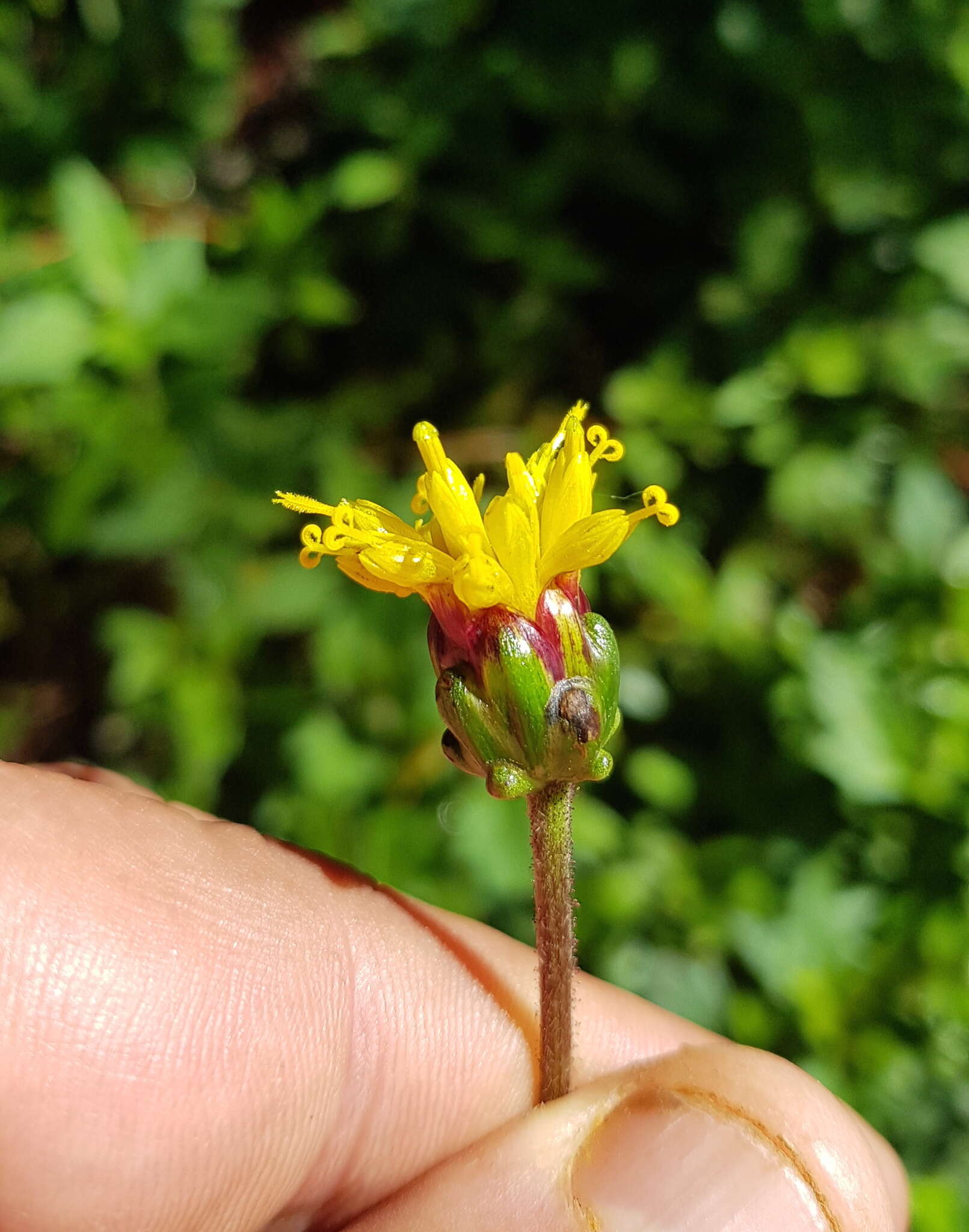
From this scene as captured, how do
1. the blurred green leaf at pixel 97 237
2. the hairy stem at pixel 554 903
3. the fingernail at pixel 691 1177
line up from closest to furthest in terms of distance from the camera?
the hairy stem at pixel 554 903 → the fingernail at pixel 691 1177 → the blurred green leaf at pixel 97 237

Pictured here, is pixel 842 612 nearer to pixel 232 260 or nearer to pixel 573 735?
pixel 573 735

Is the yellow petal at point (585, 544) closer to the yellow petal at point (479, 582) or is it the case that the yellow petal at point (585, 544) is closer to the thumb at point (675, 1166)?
the yellow petal at point (479, 582)

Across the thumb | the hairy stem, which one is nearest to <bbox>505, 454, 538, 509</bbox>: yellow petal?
the hairy stem

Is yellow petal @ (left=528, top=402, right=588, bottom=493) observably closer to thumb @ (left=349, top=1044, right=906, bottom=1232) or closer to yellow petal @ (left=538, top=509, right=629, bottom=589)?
yellow petal @ (left=538, top=509, right=629, bottom=589)

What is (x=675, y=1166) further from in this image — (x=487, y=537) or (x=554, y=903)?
(x=487, y=537)

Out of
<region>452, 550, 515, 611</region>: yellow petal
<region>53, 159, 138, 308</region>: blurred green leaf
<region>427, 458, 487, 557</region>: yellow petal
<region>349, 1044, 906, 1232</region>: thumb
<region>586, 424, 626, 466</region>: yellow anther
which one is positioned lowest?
<region>349, 1044, 906, 1232</region>: thumb

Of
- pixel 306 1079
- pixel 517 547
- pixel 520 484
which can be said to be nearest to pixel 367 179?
pixel 520 484

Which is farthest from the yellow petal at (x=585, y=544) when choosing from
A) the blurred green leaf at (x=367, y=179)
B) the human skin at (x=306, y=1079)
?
the blurred green leaf at (x=367, y=179)
